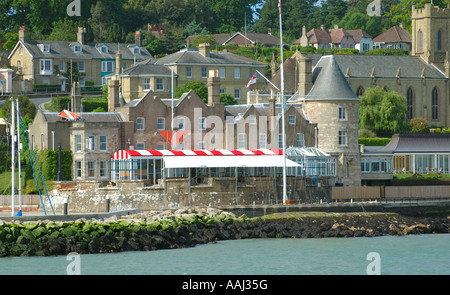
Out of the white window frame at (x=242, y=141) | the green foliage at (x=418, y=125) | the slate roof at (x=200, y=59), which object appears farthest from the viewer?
the green foliage at (x=418, y=125)

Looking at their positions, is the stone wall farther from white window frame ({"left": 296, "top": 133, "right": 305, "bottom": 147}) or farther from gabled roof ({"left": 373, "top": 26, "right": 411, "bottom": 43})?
gabled roof ({"left": 373, "top": 26, "right": 411, "bottom": 43})

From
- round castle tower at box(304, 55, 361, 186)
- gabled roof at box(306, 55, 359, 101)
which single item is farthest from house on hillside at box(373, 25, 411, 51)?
round castle tower at box(304, 55, 361, 186)

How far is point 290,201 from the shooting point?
205ft

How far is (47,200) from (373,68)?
48377 millimetres

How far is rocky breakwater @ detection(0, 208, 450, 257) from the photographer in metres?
47.3

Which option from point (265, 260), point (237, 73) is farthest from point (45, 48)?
point (265, 260)

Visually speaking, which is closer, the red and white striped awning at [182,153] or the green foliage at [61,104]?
the red and white striped awning at [182,153]

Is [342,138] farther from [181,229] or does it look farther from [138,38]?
[138,38]

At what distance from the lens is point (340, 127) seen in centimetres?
7038

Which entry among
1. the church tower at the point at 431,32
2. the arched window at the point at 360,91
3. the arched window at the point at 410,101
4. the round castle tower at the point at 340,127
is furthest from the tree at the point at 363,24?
the round castle tower at the point at 340,127

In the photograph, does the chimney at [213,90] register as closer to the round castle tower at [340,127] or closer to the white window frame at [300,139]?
the white window frame at [300,139]

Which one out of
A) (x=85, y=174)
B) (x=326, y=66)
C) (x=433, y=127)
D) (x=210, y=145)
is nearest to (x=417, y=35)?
(x=433, y=127)

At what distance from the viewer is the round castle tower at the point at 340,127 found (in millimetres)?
70312

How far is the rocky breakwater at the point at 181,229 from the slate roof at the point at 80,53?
4942 centimetres
